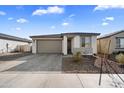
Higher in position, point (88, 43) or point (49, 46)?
point (88, 43)

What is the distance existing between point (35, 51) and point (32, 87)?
19.1 metres

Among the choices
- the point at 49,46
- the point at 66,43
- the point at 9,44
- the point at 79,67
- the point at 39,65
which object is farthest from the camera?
the point at 9,44

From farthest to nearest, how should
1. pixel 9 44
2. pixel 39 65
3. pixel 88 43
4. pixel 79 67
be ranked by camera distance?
pixel 9 44, pixel 88 43, pixel 39 65, pixel 79 67

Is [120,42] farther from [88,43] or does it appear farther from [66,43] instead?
[66,43]

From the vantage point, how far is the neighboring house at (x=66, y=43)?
66.9 feet

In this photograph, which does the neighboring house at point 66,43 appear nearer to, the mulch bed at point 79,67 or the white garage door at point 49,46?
the white garage door at point 49,46

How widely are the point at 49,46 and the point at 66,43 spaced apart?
5.77m

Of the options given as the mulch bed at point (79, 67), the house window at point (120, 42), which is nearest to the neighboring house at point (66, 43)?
the house window at point (120, 42)

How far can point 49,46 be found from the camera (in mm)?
25891

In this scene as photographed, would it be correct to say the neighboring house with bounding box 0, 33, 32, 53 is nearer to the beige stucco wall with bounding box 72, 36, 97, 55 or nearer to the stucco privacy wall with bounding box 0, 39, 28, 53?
the stucco privacy wall with bounding box 0, 39, 28, 53

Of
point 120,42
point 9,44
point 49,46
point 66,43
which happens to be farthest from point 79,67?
point 9,44
